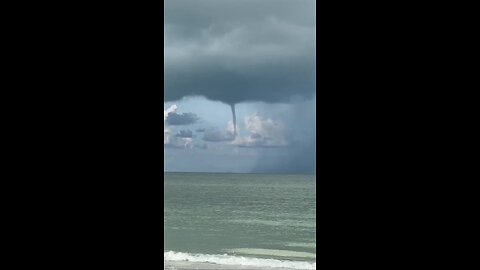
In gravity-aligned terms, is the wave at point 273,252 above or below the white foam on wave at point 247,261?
below

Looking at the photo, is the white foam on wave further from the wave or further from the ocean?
the wave

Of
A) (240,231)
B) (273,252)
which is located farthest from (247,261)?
(240,231)

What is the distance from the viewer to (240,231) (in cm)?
1612

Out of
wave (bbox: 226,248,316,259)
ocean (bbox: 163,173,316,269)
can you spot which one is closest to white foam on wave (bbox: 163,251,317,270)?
ocean (bbox: 163,173,316,269)

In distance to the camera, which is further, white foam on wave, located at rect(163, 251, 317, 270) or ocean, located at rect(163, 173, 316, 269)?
ocean, located at rect(163, 173, 316, 269)

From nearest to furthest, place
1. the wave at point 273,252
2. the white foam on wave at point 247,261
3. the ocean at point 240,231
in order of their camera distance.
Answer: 1. the white foam on wave at point 247,261
2. the ocean at point 240,231
3. the wave at point 273,252

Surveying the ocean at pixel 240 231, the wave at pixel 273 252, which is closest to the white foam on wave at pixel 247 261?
the ocean at pixel 240 231

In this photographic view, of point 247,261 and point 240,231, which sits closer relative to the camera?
point 247,261

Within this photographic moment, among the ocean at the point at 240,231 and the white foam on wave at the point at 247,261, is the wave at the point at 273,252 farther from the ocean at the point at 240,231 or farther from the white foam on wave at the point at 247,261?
the white foam on wave at the point at 247,261

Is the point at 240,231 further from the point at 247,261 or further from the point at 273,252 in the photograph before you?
the point at 247,261

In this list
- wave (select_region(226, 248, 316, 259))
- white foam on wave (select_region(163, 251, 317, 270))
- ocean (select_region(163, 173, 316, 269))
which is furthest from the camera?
wave (select_region(226, 248, 316, 259))

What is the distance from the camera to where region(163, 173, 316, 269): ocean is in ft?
35.1

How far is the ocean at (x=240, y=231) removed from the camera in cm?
1071
